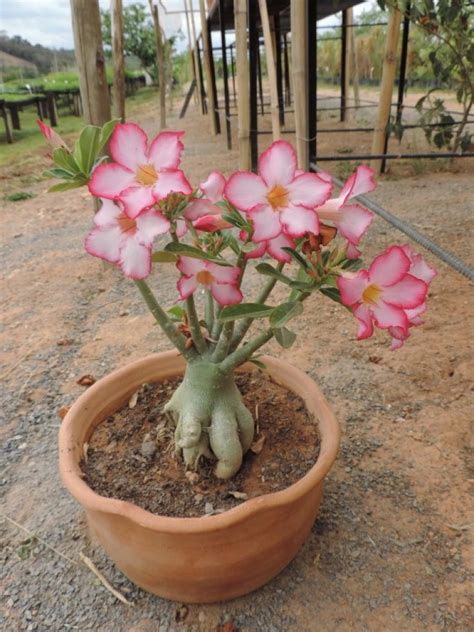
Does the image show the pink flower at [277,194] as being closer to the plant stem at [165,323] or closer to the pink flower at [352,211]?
the pink flower at [352,211]

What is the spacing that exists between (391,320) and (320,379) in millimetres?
1033

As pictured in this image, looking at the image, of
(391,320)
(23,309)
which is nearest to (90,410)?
(391,320)

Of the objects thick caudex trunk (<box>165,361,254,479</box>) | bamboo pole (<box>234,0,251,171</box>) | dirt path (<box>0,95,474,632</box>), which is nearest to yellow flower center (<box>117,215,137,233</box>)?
thick caudex trunk (<box>165,361,254,479</box>)

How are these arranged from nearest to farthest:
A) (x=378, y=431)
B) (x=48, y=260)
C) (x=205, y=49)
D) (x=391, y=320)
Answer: (x=391, y=320) < (x=378, y=431) < (x=48, y=260) < (x=205, y=49)

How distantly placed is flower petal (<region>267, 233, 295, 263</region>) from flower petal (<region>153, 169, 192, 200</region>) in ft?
0.49

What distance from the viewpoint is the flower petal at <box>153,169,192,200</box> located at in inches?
25.3

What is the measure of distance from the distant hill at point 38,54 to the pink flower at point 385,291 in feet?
35.9

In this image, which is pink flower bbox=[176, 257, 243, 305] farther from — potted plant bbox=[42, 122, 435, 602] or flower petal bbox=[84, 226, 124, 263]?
flower petal bbox=[84, 226, 124, 263]

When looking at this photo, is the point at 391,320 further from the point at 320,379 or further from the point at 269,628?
the point at 320,379

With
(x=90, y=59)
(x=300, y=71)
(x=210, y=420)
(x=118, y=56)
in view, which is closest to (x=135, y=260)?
(x=210, y=420)

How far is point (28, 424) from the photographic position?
1.60 metres

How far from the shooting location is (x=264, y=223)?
66cm

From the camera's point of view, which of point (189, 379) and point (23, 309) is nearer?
point (189, 379)


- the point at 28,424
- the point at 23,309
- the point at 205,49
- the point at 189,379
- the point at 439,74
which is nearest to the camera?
the point at 189,379
